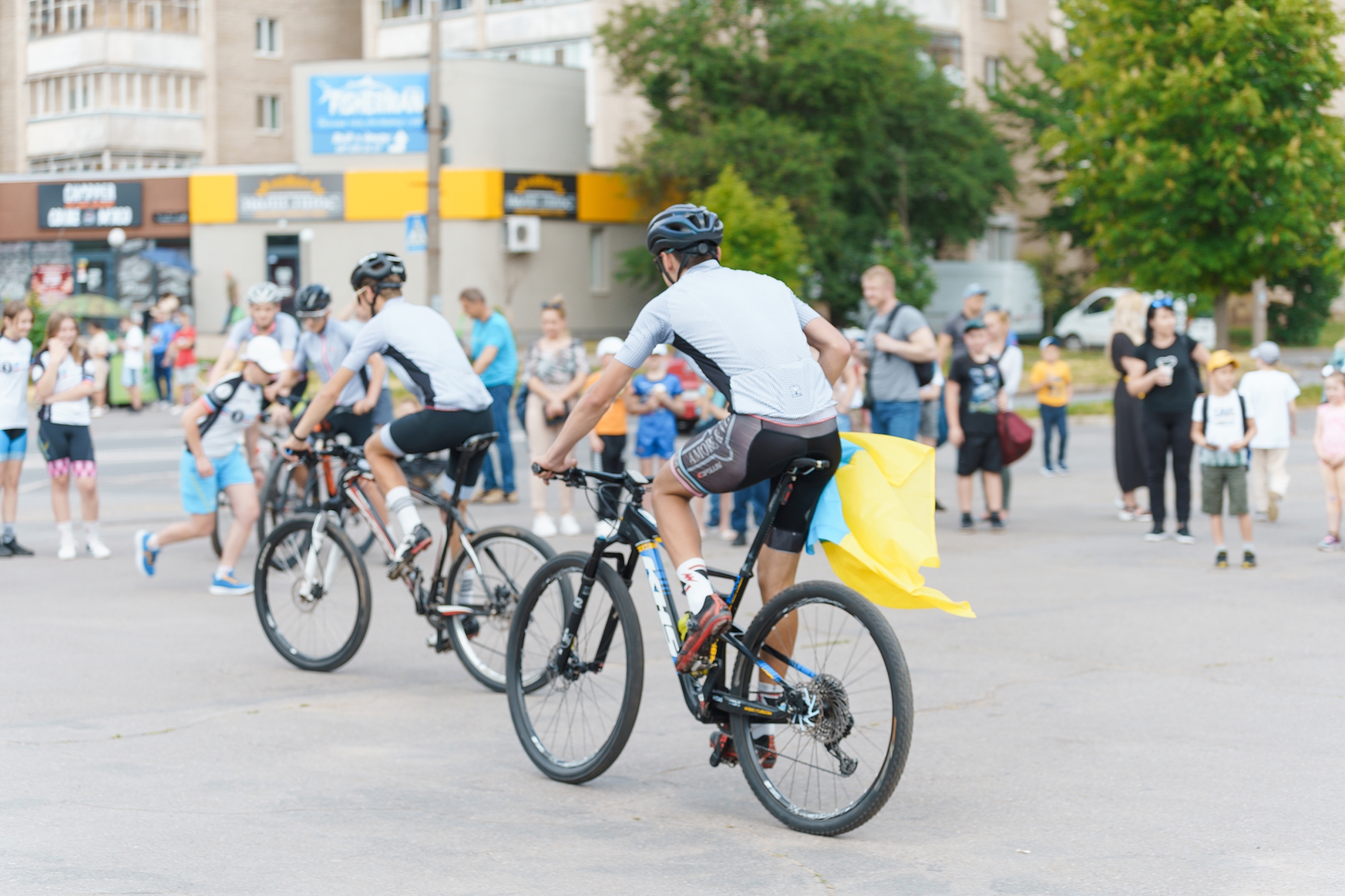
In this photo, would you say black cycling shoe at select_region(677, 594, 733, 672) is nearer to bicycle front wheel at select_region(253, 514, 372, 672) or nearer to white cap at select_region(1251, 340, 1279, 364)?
bicycle front wheel at select_region(253, 514, 372, 672)

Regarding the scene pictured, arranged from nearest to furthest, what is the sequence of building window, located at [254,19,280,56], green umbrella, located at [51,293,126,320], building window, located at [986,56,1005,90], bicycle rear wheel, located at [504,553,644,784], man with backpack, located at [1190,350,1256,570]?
1. bicycle rear wheel, located at [504,553,644,784]
2. man with backpack, located at [1190,350,1256,570]
3. green umbrella, located at [51,293,126,320]
4. building window, located at [254,19,280,56]
5. building window, located at [986,56,1005,90]

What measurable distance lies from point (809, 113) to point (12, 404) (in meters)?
33.5

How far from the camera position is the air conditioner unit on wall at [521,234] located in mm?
41344

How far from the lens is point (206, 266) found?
42812 mm

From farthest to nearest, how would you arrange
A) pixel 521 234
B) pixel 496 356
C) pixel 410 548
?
pixel 521 234
pixel 496 356
pixel 410 548

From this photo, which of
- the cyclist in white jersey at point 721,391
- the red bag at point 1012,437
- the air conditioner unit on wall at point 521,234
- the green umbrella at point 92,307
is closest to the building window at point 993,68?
the air conditioner unit on wall at point 521,234

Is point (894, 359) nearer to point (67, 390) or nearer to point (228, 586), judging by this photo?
point (228, 586)

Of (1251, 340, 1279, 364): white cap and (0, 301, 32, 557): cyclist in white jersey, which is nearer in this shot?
(0, 301, 32, 557): cyclist in white jersey

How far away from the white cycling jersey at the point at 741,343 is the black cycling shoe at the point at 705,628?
630 mm

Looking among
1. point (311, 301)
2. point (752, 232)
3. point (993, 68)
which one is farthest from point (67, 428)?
point (993, 68)

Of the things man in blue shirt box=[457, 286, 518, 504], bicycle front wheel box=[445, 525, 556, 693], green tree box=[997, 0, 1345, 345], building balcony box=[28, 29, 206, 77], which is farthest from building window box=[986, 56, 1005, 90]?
bicycle front wheel box=[445, 525, 556, 693]

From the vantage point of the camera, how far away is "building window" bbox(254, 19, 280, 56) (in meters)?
52.1

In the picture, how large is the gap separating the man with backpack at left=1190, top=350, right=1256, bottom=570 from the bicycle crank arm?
6.25 meters

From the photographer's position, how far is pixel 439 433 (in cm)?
713
